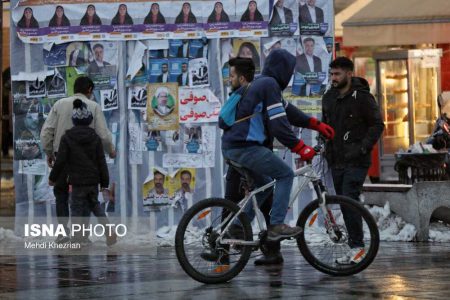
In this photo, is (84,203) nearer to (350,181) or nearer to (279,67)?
(350,181)

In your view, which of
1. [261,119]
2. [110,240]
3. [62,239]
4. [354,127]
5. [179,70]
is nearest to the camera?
[261,119]

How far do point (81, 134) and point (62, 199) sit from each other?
32.9 inches

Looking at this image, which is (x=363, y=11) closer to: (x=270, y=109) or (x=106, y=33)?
(x=106, y=33)

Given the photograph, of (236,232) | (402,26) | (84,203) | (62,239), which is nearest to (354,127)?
(236,232)

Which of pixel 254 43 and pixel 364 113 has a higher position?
pixel 254 43

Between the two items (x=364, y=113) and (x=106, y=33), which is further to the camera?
(x=106, y=33)

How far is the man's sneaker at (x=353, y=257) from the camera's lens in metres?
10.1

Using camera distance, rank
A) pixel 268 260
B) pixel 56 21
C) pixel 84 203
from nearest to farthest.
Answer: pixel 268 260
pixel 84 203
pixel 56 21

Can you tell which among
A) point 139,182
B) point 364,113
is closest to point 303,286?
point 364,113

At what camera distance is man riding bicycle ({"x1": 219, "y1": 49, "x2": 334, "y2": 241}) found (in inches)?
392

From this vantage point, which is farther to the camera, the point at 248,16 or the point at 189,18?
the point at 189,18

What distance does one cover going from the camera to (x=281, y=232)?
32.9 feet

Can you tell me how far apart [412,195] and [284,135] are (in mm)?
4101

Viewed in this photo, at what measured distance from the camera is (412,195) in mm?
13672
